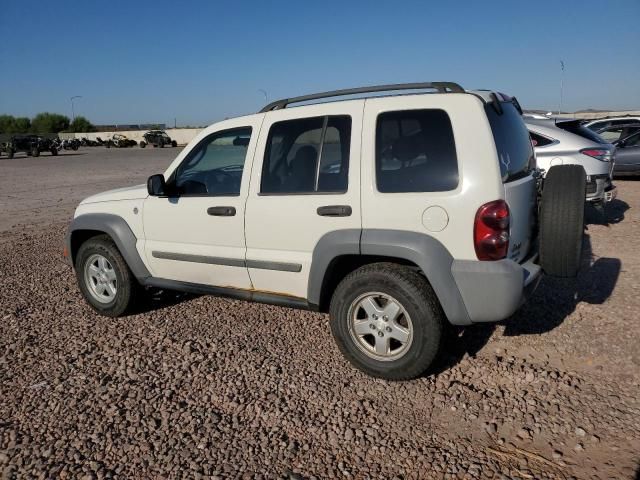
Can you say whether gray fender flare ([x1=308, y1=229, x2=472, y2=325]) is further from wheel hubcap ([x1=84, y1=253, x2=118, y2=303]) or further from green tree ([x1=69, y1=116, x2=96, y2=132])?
green tree ([x1=69, y1=116, x2=96, y2=132])

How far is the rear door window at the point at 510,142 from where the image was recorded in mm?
3102

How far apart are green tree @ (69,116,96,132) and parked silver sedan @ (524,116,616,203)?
101 metres

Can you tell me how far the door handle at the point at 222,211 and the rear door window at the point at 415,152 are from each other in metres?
1.20

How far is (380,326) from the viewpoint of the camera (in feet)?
11.1

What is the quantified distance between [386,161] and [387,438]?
1703 millimetres

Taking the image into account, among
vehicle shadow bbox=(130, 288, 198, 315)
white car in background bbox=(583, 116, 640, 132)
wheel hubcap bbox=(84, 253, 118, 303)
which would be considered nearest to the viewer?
wheel hubcap bbox=(84, 253, 118, 303)

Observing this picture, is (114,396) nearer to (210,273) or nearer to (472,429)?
(210,273)

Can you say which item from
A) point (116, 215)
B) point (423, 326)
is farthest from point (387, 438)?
point (116, 215)

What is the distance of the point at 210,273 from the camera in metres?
4.11

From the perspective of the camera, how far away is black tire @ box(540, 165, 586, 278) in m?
3.32

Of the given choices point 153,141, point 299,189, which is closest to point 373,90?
point 299,189

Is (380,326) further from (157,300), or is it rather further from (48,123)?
(48,123)

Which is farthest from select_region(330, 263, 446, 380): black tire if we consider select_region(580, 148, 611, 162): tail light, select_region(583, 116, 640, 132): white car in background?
select_region(583, 116, 640, 132): white car in background

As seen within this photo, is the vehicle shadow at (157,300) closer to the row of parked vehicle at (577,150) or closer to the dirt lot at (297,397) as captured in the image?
the dirt lot at (297,397)
